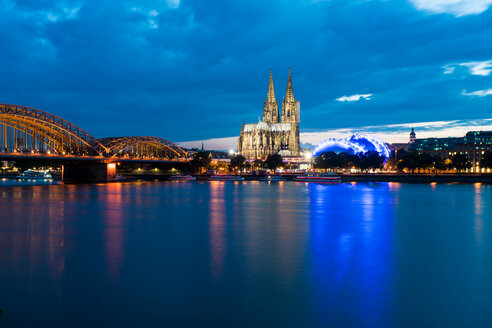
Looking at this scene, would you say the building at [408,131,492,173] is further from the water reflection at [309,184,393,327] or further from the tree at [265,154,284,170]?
the water reflection at [309,184,393,327]

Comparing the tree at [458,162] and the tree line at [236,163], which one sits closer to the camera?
the tree at [458,162]

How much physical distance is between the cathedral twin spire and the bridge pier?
284 feet

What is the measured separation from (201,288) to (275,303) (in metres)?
2.64

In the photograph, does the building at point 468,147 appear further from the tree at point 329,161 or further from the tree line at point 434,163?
the tree at point 329,161

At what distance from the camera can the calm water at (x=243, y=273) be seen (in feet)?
39.1

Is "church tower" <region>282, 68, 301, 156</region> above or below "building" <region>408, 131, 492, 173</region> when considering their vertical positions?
above

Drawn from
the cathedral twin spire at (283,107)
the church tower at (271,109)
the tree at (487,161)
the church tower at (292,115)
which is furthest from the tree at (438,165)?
the church tower at (271,109)

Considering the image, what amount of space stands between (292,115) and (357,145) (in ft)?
125

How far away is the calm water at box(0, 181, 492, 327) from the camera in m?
11.9

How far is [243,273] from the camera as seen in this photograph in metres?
16.4

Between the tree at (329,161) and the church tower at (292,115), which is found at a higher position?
the church tower at (292,115)

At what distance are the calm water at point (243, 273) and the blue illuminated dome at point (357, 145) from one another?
4117 inches

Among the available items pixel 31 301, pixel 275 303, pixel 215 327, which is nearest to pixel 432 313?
pixel 275 303

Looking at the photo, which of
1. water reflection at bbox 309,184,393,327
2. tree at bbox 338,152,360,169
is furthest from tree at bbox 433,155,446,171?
water reflection at bbox 309,184,393,327
